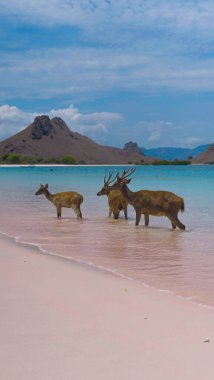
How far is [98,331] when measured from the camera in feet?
15.8

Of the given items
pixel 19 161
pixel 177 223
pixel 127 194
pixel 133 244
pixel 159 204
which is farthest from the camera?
pixel 19 161

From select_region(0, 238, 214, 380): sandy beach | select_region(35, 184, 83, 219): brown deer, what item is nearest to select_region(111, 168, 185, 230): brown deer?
select_region(35, 184, 83, 219): brown deer

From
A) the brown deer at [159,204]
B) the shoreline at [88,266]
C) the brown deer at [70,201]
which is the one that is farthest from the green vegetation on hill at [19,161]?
the shoreline at [88,266]

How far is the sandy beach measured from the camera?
395cm

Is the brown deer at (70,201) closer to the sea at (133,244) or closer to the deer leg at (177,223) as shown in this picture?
the sea at (133,244)

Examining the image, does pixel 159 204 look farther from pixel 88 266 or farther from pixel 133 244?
pixel 88 266

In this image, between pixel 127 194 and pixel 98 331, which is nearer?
pixel 98 331

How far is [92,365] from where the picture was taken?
4023mm

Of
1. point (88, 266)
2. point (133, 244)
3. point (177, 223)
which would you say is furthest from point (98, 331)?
point (177, 223)

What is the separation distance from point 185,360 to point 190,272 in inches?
157

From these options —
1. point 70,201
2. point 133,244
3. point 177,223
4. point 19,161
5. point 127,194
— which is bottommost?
point 133,244

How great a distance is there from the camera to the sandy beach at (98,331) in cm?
395

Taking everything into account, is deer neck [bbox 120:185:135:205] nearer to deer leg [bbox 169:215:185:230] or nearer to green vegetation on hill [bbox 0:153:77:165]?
deer leg [bbox 169:215:185:230]

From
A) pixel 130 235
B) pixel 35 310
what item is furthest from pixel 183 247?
pixel 35 310
